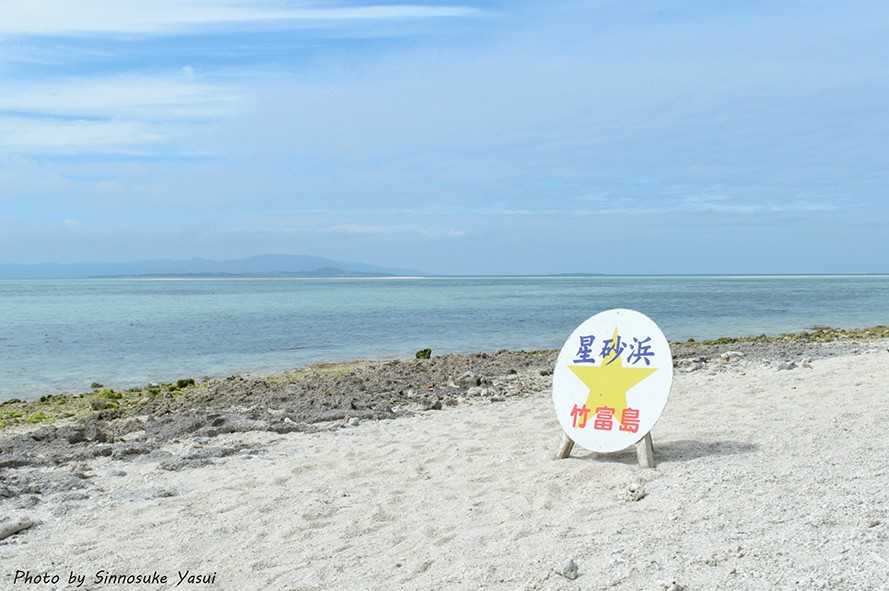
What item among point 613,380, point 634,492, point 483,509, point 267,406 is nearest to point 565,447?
point 613,380

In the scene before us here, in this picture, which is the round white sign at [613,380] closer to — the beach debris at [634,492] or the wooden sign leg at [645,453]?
the wooden sign leg at [645,453]

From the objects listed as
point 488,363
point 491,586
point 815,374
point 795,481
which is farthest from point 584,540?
point 488,363

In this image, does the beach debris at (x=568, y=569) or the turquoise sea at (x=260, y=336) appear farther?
the turquoise sea at (x=260, y=336)

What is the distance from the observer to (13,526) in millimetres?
5688

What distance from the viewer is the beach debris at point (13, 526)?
561 centimetres

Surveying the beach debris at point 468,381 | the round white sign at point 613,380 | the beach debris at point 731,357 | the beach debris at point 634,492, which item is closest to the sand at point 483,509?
the beach debris at point 634,492

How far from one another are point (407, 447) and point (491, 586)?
3903mm

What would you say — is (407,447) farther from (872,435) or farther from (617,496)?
(872,435)

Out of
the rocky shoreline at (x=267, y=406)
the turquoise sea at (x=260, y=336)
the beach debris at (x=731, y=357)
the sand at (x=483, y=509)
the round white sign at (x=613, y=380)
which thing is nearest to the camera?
the sand at (x=483, y=509)

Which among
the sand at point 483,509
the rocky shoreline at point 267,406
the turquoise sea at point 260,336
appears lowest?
the turquoise sea at point 260,336

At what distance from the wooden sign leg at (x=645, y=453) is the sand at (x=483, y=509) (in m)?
0.18

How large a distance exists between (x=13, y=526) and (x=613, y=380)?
5.15 m

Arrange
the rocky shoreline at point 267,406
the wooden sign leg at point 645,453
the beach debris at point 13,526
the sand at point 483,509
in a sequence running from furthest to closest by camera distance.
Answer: the rocky shoreline at point 267,406 → the wooden sign leg at point 645,453 → the beach debris at point 13,526 → the sand at point 483,509

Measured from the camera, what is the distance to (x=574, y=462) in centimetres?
689
